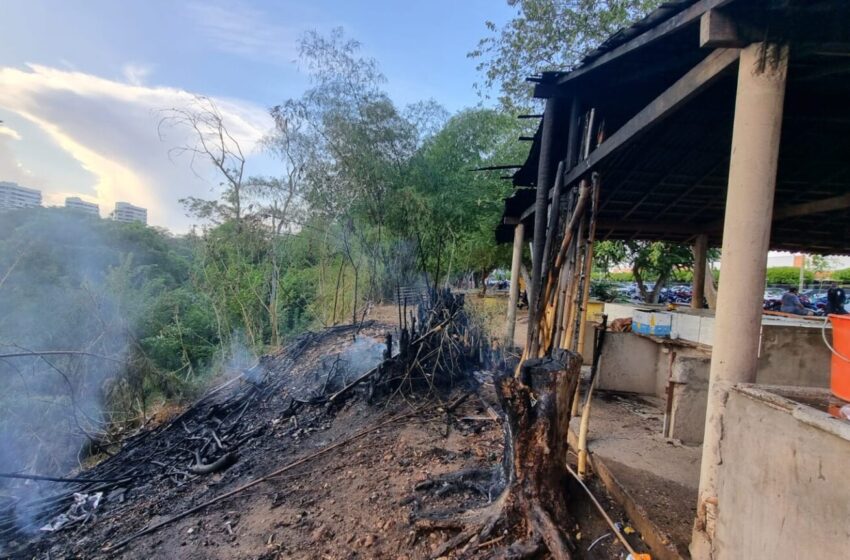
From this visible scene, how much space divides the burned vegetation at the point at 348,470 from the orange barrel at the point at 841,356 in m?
1.04

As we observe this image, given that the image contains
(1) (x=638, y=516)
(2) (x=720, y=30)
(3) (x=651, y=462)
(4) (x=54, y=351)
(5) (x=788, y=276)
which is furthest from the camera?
(5) (x=788, y=276)

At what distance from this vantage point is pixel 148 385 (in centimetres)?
616

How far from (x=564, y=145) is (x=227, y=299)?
782 cm

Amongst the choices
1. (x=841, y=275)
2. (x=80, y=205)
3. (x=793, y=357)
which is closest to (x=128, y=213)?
(x=80, y=205)

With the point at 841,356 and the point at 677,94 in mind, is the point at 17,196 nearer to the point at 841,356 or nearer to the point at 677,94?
the point at 677,94

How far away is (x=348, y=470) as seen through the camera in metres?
3.33

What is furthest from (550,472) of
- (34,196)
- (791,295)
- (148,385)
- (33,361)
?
(34,196)

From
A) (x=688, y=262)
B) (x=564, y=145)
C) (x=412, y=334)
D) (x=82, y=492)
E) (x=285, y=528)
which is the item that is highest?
(x=564, y=145)

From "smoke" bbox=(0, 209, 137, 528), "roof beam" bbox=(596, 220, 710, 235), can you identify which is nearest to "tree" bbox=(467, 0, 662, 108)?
"roof beam" bbox=(596, 220, 710, 235)

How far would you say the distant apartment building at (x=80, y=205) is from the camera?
43.4 feet

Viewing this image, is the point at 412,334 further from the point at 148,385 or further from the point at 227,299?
the point at 227,299

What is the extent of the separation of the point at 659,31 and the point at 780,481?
6.54 feet

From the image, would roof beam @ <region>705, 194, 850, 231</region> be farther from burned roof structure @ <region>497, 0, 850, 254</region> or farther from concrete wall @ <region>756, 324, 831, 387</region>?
concrete wall @ <region>756, 324, 831, 387</region>

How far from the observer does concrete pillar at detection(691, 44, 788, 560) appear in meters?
1.59
